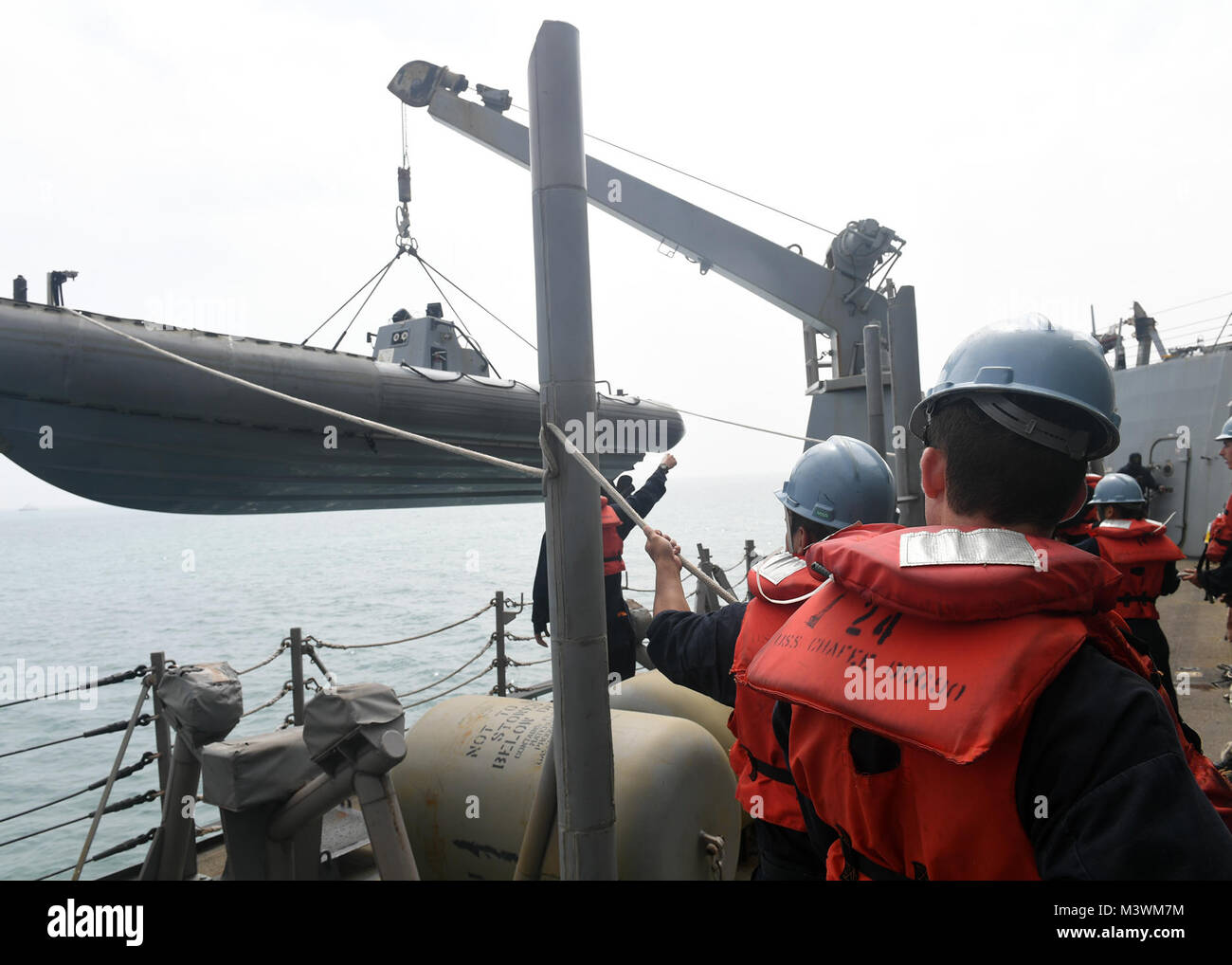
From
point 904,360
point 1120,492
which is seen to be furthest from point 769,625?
point 1120,492

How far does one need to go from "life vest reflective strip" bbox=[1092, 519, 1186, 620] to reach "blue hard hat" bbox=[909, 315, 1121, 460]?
3571mm

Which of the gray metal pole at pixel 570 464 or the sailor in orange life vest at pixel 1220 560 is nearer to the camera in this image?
the gray metal pole at pixel 570 464

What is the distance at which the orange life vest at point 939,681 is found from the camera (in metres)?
0.81

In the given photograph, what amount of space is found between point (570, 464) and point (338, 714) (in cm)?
95

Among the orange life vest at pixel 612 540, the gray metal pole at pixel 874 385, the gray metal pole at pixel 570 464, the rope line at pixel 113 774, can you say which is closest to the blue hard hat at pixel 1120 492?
the gray metal pole at pixel 874 385

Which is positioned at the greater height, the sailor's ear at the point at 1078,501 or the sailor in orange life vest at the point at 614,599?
the sailor's ear at the point at 1078,501

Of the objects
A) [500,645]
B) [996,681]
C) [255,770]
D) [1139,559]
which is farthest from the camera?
[500,645]

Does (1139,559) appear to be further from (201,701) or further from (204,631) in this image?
(204,631)

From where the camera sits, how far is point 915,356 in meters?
3.57

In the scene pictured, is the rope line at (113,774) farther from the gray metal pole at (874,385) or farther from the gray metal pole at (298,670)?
the gray metal pole at (874,385)

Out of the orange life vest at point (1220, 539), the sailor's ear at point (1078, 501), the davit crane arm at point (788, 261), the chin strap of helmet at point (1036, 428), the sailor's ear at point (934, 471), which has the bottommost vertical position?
the orange life vest at point (1220, 539)

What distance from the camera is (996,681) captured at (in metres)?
0.80

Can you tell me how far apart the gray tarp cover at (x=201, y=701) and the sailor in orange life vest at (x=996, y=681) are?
2.09m
